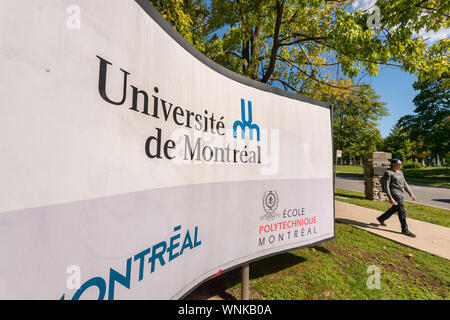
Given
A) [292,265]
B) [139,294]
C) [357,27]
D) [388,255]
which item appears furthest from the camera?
[357,27]

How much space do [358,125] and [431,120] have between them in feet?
31.6

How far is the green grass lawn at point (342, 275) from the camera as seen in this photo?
294 cm

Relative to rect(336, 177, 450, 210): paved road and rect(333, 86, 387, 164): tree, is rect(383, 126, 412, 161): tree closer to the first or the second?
rect(333, 86, 387, 164): tree

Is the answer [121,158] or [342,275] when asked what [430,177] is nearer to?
[342,275]

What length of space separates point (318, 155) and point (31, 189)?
3352 mm

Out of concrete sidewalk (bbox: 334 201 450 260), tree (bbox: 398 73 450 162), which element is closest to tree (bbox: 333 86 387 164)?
tree (bbox: 398 73 450 162)

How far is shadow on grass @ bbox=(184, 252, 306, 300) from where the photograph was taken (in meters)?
2.97

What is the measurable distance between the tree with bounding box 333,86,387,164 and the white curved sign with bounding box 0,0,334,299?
4056cm

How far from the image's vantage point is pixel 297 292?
2959mm

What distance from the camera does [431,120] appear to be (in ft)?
94.8

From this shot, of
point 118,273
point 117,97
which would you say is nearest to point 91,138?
point 117,97
